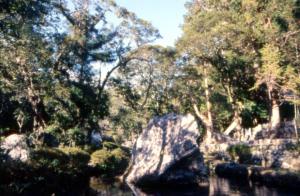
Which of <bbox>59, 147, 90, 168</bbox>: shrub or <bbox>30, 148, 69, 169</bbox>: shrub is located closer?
<bbox>30, 148, 69, 169</bbox>: shrub

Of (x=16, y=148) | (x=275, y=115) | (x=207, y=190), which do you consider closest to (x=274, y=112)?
(x=275, y=115)

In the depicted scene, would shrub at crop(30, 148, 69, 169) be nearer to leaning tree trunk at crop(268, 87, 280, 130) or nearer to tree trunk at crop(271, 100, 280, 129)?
leaning tree trunk at crop(268, 87, 280, 130)

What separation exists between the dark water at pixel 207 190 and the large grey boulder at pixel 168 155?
101 centimetres

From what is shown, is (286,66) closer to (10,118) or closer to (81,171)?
(81,171)

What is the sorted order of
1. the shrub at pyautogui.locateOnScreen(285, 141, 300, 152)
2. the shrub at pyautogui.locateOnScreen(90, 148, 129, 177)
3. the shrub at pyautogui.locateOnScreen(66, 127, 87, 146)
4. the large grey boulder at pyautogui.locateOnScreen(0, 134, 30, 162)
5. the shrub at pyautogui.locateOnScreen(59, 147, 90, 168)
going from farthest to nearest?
the shrub at pyautogui.locateOnScreen(66, 127, 87, 146), the shrub at pyautogui.locateOnScreen(285, 141, 300, 152), the shrub at pyautogui.locateOnScreen(90, 148, 129, 177), the shrub at pyautogui.locateOnScreen(59, 147, 90, 168), the large grey boulder at pyautogui.locateOnScreen(0, 134, 30, 162)

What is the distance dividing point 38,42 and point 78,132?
353 inches

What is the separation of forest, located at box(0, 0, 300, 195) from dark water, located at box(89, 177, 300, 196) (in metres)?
1.95

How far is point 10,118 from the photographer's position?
34500mm

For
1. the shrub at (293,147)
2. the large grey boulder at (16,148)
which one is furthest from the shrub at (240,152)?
the large grey boulder at (16,148)

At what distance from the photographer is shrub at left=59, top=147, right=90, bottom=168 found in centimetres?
2426

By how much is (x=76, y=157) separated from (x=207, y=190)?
8.97 meters

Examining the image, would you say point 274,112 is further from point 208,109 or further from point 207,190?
point 207,190

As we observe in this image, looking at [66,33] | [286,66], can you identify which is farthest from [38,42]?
[286,66]

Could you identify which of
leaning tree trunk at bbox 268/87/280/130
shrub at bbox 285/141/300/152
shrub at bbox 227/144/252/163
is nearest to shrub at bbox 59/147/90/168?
shrub at bbox 227/144/252/163
